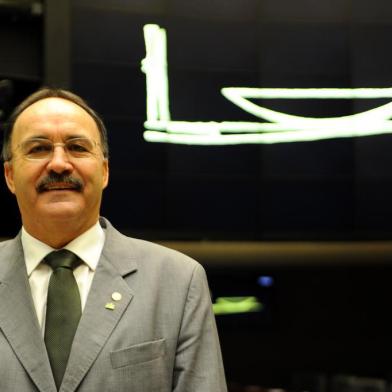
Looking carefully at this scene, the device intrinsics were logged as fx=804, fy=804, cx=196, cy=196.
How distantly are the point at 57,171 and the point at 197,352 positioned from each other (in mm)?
561

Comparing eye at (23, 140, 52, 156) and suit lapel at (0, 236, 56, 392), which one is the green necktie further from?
eye at (23, 140, 52, 156)

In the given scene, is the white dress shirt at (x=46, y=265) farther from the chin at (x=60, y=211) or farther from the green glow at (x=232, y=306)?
the green glow at (x=232, y=306)

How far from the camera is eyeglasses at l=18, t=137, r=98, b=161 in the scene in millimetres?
2010

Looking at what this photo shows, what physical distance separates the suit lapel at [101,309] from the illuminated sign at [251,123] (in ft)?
32.4

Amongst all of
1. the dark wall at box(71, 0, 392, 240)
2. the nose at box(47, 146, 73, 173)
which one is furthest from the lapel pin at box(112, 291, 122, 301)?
the dark wall at box(71, 0, 392, 240)

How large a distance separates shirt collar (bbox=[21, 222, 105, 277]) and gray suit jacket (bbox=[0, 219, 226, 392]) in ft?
0.07

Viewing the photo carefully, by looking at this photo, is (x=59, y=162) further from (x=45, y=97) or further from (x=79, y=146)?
(x=45, y=97)

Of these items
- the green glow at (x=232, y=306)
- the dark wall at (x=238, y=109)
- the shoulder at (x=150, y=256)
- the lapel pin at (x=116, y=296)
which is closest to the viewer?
the lapel pin at (x=116, y=296)

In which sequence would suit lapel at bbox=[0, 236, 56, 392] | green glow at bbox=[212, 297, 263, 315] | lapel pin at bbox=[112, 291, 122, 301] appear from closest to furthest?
suit lapel at bbox=[0, 236, 56, 392] → lapel pin at bbox=[112, 291, 122, 301] → green glow at bbox=[212, 297, 263, 315]

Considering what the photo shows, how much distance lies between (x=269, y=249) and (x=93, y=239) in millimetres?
10216

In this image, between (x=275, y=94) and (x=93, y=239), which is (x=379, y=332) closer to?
(x=275, y=94)

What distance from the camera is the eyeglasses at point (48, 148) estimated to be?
201cm

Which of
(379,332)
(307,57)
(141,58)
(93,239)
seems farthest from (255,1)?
(93,239)

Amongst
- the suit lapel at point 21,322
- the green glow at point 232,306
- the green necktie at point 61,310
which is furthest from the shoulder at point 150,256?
the green glow at point 232,306
